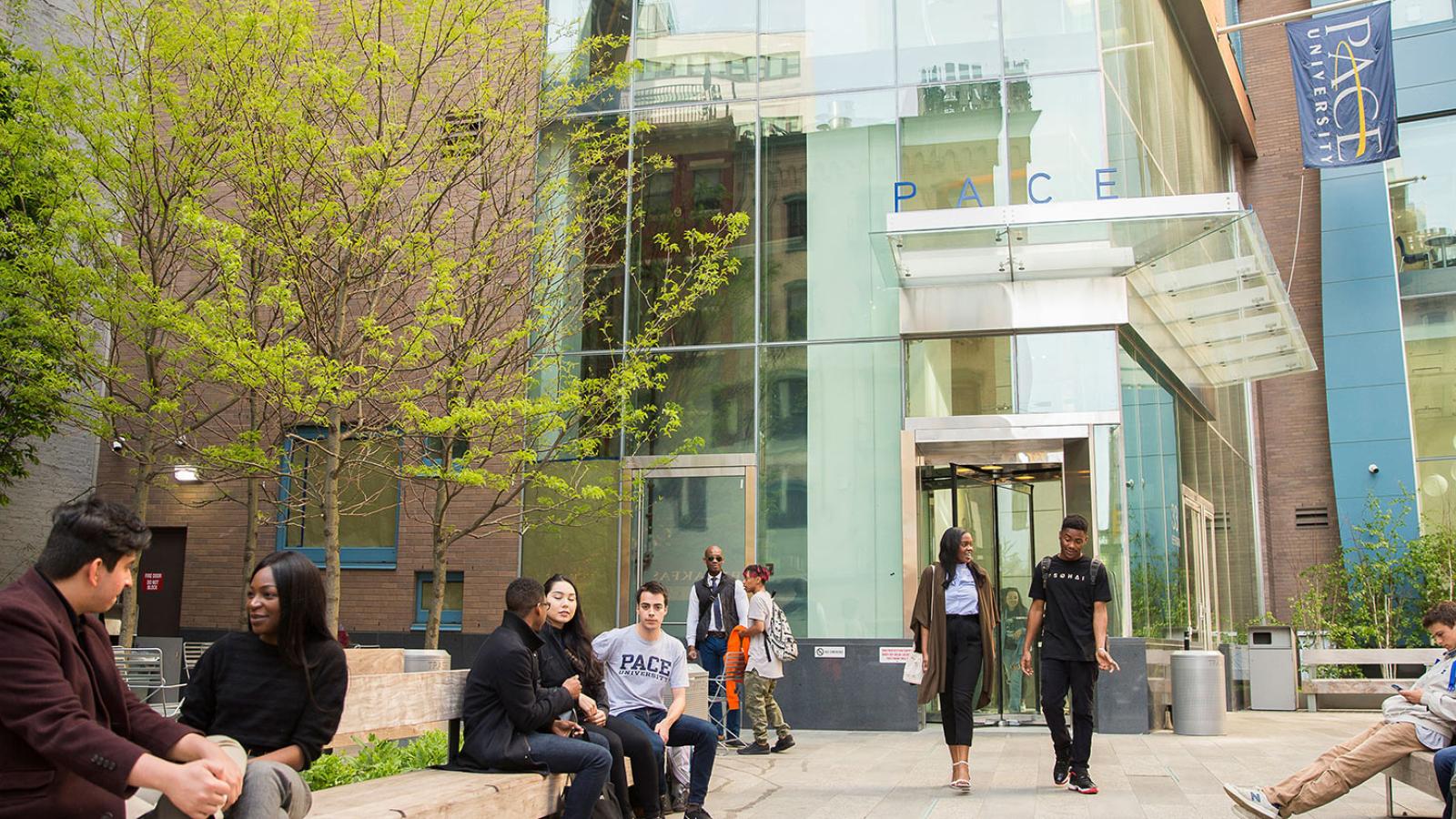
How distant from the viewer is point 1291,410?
82.3 ft

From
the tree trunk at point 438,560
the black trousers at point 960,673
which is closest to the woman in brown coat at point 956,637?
the black trousers at point 960,673

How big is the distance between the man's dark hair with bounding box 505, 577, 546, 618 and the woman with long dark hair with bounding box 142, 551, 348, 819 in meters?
1.99

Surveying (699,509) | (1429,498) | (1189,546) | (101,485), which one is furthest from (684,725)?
(1429,498)

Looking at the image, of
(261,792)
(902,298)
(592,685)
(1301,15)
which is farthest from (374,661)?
(1301,15)

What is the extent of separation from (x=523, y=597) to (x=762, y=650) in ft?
18.0

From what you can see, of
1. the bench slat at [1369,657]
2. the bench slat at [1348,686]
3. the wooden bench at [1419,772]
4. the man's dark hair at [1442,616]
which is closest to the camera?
the wooden bench at [1419,772]

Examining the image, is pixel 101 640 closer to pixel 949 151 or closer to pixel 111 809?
pixel 111 809

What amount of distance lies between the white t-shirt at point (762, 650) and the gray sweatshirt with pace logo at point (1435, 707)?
5734mm

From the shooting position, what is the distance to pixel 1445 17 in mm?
24172

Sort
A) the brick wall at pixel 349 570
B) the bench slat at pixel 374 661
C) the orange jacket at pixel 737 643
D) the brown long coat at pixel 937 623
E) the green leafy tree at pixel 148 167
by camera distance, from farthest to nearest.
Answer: the brick wall at pixel 349 570
the green leafy tree at pixel 148 167
the orange jacket at pixel 737 643
the bench slat at pixel 374 661
the brown long coat at pixel 937 623

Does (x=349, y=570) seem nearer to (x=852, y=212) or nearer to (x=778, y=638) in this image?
(x=778, y=638)

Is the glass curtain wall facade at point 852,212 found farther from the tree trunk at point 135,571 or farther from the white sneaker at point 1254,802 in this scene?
the white sneaker at point 1254,802

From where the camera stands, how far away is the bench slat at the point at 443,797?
526 centimetres

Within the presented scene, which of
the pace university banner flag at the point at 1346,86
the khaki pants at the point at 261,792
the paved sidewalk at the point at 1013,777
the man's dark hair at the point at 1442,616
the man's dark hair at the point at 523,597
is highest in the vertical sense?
the pace university banner flag at the point at 1346,86
